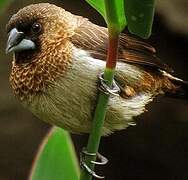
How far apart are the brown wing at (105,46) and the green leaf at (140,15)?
2.52 ft

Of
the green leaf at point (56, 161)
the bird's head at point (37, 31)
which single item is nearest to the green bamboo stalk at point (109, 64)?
the green leaf at point (56, 161)

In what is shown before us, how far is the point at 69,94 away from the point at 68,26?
0.24m

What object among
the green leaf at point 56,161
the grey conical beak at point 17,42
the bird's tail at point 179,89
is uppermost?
the grey conical beak at point 17,42

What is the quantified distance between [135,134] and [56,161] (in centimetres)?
244

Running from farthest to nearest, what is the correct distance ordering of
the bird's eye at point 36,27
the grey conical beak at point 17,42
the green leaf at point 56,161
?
1. the bird's eye at point 36,27
2. the grey conical beak at point 17,42
3. the green leaf at point 56,161

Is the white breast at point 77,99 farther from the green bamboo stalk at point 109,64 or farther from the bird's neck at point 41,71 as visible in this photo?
the green bamboo stalk at point 109,64

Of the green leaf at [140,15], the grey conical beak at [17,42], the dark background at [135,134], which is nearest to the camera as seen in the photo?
the green leaf at [140,15]

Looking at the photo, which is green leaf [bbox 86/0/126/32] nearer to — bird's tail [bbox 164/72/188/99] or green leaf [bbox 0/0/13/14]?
green leaf [bbox 0/0/13/14]

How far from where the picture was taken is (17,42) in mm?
2037

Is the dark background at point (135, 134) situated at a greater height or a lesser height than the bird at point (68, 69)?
lesser

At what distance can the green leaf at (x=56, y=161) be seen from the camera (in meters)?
1.67

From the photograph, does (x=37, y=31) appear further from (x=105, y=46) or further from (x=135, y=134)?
(x=135, y=134)

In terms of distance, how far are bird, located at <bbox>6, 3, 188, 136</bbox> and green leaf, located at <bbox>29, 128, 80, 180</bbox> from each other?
319mm

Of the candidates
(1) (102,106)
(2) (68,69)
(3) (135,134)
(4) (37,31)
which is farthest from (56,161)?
(3) (135,134)
